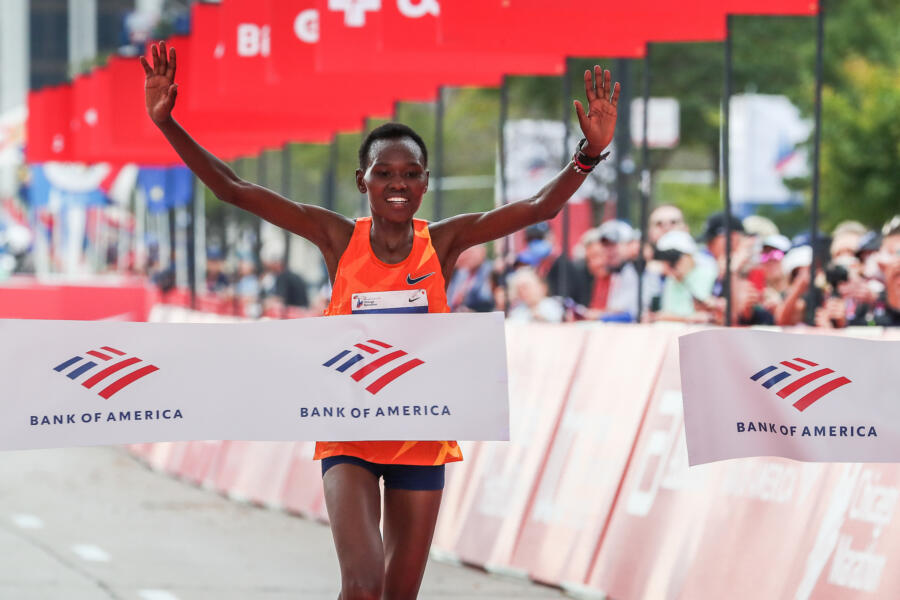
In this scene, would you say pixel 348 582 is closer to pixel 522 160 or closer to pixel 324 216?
pixel 324 216

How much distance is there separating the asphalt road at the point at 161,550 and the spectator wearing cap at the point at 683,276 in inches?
103

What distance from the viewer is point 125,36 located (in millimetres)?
23656

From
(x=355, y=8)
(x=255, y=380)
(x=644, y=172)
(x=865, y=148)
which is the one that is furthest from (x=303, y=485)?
(x=865, y=148)

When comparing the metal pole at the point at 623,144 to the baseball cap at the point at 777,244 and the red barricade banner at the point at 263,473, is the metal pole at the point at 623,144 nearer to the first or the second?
the baseball cap at the point at 777,244

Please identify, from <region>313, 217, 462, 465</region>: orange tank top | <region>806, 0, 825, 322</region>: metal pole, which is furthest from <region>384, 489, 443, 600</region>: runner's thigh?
<region>806, 0, 825, 322</region>: metal pole

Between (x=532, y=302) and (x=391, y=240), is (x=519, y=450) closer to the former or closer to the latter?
(x=532, y=302)

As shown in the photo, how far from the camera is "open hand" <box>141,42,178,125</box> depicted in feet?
17.9

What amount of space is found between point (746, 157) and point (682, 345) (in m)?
31.3

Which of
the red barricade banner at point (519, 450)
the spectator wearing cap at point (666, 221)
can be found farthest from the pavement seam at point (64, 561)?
the spectator wearing cap at point (666, 221)

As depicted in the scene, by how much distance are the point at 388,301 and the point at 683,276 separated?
18.9 ft

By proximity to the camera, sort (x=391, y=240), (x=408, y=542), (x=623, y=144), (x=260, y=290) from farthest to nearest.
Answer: (x=260, y=290)
(x=623, y=144)
(x=391, y=240)
(x=408, y=542)

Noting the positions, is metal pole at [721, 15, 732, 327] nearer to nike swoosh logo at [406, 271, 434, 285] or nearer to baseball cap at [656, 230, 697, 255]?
baseball cap at [656, 230, 697, 255]

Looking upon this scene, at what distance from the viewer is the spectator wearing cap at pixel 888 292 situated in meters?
7.92

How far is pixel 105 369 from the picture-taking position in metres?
5.36
